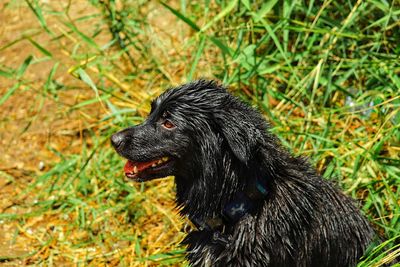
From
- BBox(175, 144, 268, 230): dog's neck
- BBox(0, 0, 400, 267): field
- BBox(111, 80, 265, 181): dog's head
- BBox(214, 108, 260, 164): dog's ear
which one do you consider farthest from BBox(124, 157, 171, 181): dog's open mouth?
BBox(0, 0, 400, 267): field

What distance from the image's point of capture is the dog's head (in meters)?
3.40

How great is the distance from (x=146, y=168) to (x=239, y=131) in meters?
0.52

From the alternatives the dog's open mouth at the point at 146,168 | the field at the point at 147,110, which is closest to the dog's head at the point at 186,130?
the dog's open mouth at the point at 146,168

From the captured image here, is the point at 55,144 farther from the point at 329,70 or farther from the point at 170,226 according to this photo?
the point at 329,70

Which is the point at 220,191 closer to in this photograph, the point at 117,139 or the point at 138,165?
the point at 138,165

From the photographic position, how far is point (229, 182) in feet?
11.4

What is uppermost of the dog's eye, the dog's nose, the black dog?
the dog's nose

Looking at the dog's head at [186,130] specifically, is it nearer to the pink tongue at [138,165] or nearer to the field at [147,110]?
the pink tongue at [138,165]

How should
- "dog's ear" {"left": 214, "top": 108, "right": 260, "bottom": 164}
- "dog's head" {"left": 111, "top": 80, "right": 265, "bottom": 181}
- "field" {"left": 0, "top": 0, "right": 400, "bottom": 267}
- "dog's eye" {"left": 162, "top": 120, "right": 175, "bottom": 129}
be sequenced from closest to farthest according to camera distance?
"dog's ear" {"left": 214, "top": 108, "right": 260, "bottom": 164} < "dog's head" {"left": 111, "top": 80, "right": 265, "bottom": 181} < "dog's eye" {"left": 162, "top": 120, "right": 175, "bottom": 129} < "field" {"left": 0, "top": 0, "right": 400, "bottom": 267}

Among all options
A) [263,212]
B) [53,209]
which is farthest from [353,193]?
[53,209]

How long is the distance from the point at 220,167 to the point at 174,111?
12.9 inches

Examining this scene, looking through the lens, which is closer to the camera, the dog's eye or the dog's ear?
the dog's ear

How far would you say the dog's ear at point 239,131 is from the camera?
330cm

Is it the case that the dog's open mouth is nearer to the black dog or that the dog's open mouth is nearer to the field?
the black dog
